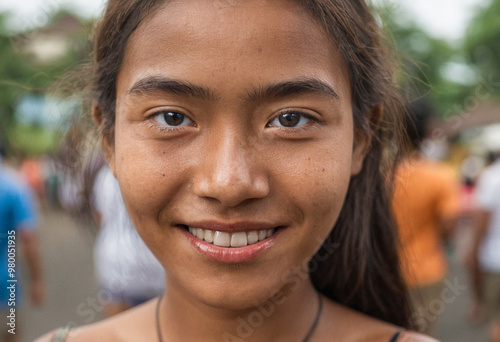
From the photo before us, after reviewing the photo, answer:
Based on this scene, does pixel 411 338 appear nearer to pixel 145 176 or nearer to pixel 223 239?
pixel 223 239

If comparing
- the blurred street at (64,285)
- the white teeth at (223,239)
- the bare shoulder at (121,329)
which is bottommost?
the blurred street at (64,285)

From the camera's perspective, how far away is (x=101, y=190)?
4098mm

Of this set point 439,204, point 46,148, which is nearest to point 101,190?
point 439,204

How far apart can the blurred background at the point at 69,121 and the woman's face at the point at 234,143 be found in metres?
0.55

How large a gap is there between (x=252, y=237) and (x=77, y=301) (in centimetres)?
606

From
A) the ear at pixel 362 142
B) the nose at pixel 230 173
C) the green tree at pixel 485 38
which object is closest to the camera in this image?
the nose at pixel 230 173

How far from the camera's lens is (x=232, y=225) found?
1.26 metres

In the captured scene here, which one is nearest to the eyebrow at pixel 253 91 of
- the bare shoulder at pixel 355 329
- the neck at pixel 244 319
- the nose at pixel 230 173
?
the nose at pixel 230 173

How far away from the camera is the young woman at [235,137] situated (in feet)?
4.01

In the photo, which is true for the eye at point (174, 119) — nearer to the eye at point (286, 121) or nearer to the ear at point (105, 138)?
the eye at point (286, 121)

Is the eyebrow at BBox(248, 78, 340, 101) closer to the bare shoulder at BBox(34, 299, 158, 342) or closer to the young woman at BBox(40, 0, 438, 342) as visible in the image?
the young woman at BBox(40, 0, 438, 342)

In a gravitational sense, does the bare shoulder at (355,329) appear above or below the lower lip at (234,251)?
below

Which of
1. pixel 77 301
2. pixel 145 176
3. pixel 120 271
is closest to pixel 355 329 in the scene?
pixel 145 176

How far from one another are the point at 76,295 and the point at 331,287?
19.7ft
